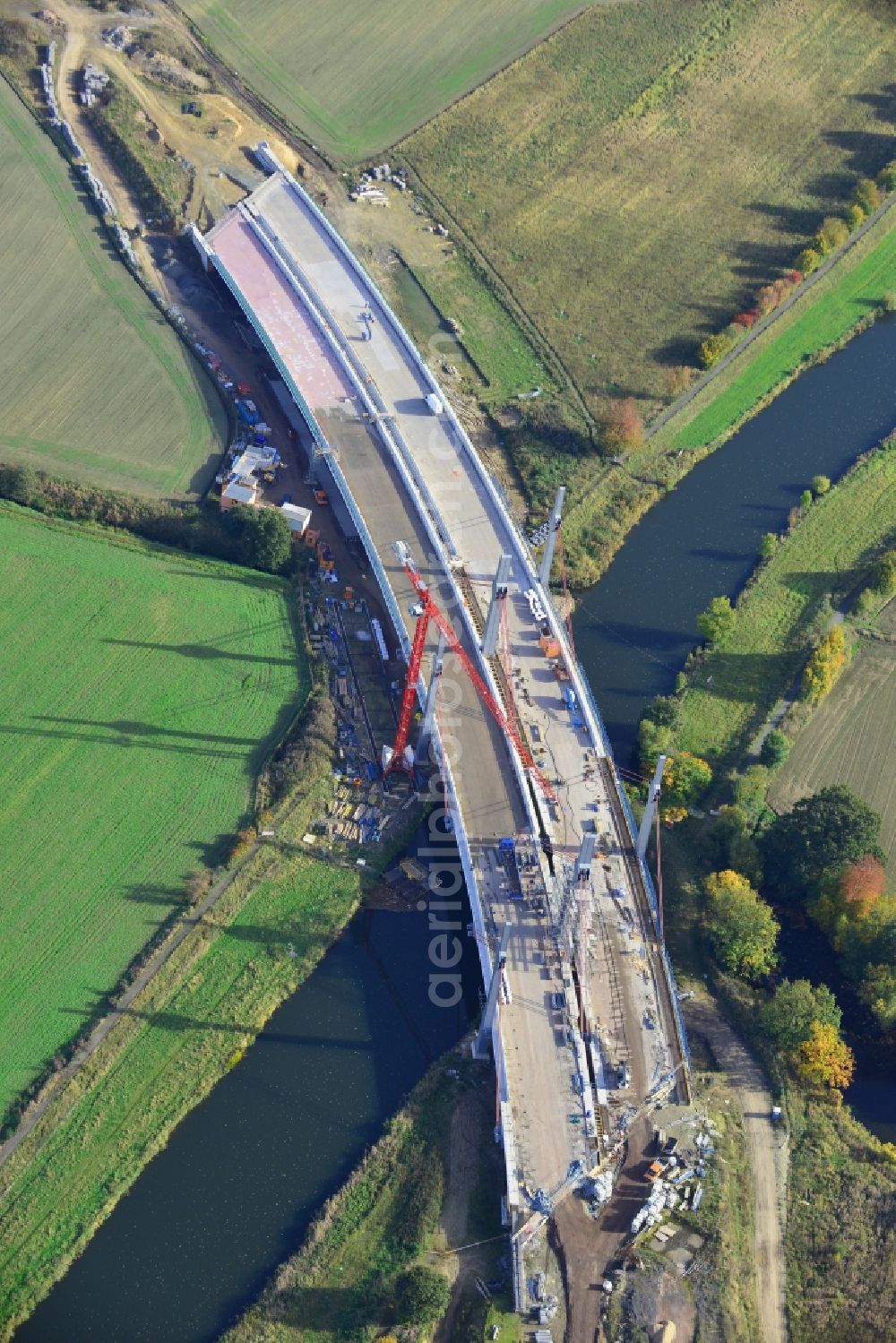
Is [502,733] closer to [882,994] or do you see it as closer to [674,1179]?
[882,994]

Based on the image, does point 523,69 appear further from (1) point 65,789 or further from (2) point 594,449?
(1) point 65,789

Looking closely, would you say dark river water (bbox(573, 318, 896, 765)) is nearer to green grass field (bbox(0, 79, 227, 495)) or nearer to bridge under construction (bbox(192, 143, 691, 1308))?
bridge under construction (bbox(192, 143, 691, 1308))

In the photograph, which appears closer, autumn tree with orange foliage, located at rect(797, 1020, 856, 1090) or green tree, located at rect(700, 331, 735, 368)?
autumn tree with orange foliage, located at rect(797, 1020, 856, 1090)

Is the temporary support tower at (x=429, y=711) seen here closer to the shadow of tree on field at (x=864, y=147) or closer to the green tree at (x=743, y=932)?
the green tree at (x=743, y=932)

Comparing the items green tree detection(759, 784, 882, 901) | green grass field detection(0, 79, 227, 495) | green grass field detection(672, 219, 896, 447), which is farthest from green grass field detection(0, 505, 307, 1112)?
green grass field detection(672, 219, 896, 447)

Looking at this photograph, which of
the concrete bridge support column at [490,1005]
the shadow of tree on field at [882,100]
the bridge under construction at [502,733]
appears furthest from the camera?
the shadow of tree on field at [882,100]

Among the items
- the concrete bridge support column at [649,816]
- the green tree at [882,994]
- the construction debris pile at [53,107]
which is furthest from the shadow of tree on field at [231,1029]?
the construction debris pile at [53,107]

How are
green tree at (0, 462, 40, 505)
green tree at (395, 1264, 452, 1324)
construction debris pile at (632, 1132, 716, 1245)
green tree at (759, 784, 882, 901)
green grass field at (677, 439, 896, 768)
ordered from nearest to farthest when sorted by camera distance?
green tree at (395, 1264, 452, 1324) → construction debris pile at (632, 1132, 716, 1245) → green tree at (759, 784, 882, 901) → green grass field at (677, 439, 896, 768) → green tree at (0, 462, 40, 505)

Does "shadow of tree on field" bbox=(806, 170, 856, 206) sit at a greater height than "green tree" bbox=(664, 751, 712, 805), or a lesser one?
greater
